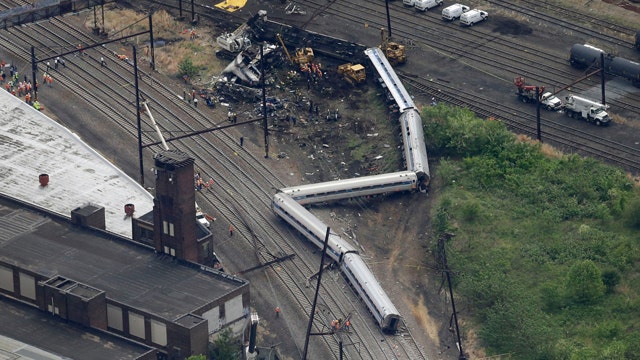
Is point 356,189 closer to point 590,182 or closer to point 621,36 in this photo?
point 590,182

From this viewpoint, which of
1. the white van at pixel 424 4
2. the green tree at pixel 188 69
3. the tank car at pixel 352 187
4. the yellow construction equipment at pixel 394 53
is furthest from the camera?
the white van at pixel 424 4

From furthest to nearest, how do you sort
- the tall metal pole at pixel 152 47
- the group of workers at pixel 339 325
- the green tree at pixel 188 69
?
the green tree at pixel 188 69 < the tall metal pole at pixel 152 47 < the group of workers at pixel 339 325

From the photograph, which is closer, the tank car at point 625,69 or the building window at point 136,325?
the building window at point 136,325

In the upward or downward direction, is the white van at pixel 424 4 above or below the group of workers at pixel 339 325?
above

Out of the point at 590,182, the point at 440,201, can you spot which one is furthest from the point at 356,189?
the point at 590,182

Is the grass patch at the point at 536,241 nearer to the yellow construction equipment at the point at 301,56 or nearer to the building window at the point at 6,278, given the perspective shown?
the yellow construction equipment at the point at 301,56

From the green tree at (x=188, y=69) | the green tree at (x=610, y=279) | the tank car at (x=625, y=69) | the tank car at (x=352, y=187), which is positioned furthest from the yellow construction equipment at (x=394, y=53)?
the green tree at (x=610, y=279)
